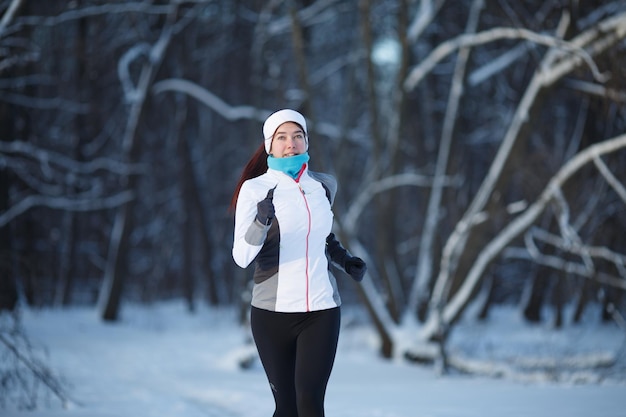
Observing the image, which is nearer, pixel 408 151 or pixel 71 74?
pixel 408 151

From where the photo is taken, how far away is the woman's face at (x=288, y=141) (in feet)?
11.2

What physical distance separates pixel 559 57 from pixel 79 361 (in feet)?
22.9

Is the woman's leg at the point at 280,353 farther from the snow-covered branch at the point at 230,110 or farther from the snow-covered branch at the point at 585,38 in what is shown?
the snow-covered branch at the point at 230,110

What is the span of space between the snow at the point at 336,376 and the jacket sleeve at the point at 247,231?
8.72 ft

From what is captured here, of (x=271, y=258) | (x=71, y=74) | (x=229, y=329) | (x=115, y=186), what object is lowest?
(x=229, y=329)

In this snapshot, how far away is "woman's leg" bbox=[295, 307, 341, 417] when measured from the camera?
3215 mm

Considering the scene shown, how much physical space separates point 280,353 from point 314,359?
0.18 meters

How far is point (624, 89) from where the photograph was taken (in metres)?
7.31

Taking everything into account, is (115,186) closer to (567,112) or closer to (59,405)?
(567,112)

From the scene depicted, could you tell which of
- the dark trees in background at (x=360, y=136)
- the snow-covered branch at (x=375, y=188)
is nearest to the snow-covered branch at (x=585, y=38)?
the dark trees in background at (x=360, y=136)

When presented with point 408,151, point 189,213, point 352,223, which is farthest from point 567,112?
point 189,213

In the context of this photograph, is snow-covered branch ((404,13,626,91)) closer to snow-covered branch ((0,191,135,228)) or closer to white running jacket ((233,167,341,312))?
white running jacket ((233,167,341,312))

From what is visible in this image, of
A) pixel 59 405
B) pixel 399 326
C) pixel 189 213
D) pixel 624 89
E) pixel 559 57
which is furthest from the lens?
pixel 189 213

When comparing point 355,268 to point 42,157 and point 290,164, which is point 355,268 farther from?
point 42,157
